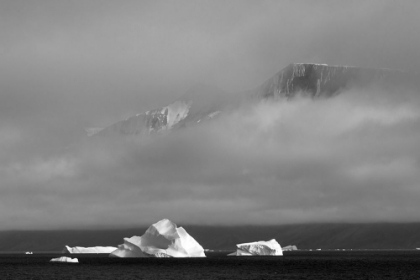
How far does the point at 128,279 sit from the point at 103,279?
463 centimetres

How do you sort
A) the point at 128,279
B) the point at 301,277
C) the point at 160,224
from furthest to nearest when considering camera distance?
the point at 160,224, the point at 301,277, the point at 128,279

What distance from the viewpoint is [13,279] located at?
389ft

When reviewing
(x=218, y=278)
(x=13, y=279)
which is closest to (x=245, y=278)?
(x=218, y=278)

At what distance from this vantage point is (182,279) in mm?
117125

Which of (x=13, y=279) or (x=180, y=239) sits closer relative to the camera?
(x=13, y=279)

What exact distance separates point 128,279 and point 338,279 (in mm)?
38239

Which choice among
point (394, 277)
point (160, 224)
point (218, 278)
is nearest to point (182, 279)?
point (218, 278)

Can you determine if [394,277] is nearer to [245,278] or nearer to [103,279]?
[245,278]

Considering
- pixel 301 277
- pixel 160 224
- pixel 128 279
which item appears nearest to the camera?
pixel 128 279

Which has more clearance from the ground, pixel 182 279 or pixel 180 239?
pixel 180 239

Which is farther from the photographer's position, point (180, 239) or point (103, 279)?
point (180, 239)

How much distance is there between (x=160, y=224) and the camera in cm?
19675

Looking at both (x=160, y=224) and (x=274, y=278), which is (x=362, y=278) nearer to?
Result: (x=274, y=278)

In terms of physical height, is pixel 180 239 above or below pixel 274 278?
above
